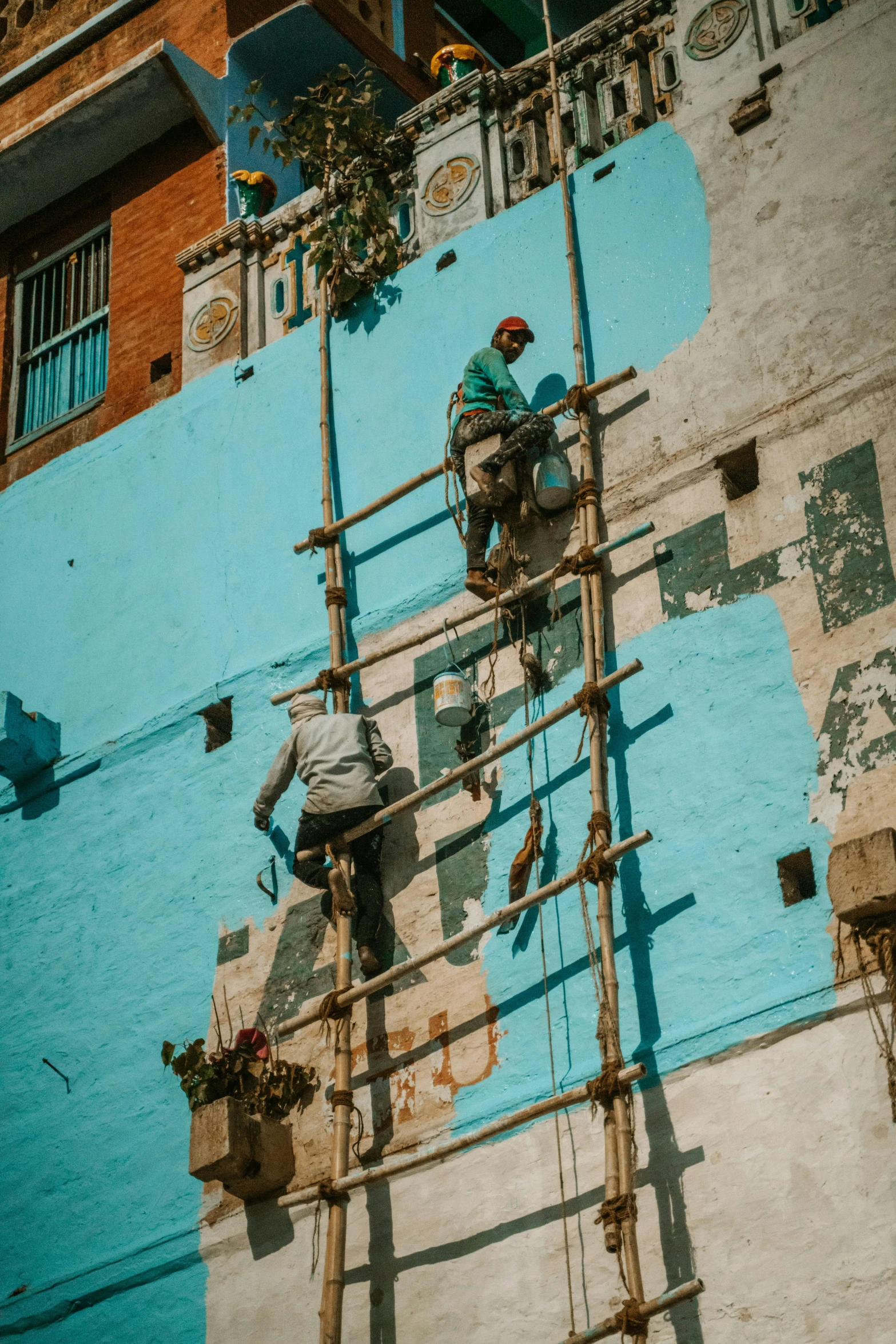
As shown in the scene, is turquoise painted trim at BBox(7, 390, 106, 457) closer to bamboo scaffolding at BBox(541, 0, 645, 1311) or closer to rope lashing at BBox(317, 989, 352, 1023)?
bamboo scaffolding at BBox(541, 0, 645, 1311)

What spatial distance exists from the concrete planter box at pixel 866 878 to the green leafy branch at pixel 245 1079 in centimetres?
265

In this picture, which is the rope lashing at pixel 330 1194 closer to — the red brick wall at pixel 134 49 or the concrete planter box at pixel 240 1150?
the concrete planter box at pixel 240 1150

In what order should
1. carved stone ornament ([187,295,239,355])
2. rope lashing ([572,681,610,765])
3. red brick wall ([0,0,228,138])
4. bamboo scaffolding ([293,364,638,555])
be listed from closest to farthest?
rope lashing ([572,681,610,765])
bamboo scaffolding ([293,364,638,555])
carved stone ornament ([187,295,239,355])
red brick wall ([0,0,228,138])

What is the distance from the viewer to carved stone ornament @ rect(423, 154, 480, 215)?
1080cm

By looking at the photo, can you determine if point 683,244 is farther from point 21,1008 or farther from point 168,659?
point 21,1008

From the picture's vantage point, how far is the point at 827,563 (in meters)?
8.23

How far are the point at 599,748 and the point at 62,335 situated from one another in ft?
20.8

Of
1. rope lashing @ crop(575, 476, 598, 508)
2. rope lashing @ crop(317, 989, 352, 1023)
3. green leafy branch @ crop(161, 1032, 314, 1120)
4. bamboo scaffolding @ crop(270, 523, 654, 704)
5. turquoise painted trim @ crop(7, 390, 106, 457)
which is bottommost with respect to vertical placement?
green leafy branch @ crop(161, 1032, 314, 1120)

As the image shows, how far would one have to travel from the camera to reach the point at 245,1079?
341 inches

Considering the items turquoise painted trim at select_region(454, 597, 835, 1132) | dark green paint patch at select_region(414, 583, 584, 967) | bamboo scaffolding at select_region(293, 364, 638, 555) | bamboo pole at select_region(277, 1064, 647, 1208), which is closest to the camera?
bamboo pole at select_region(277, 1064, 647, 1208)

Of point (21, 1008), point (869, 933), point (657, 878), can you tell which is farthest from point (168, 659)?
point (869, 933)

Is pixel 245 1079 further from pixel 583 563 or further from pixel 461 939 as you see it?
pixel 583 563

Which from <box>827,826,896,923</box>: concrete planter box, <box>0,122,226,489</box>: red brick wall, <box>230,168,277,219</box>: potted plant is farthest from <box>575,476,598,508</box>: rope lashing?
<box>230,168,277,219</box>: potted plant

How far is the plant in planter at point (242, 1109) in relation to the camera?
8.23 meters
